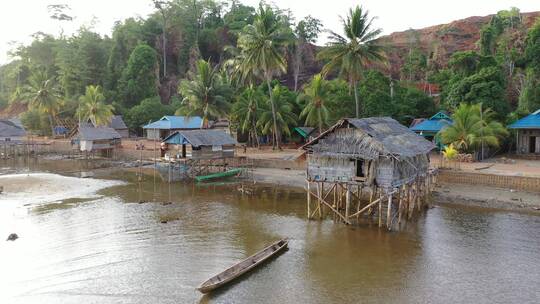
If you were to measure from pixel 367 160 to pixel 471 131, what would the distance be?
16873 millimetres

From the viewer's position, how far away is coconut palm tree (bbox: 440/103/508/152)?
118 ft

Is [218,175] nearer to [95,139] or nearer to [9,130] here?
[95,139]

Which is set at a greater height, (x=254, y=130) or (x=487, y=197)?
(x=254, y=130)

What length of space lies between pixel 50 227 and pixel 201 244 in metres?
8.78

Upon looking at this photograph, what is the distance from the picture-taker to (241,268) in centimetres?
1766

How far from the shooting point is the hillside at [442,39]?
77.1 metres

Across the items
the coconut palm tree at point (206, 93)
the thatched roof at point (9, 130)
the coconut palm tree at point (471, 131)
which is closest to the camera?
the coconut palm tree at point (471, 131)

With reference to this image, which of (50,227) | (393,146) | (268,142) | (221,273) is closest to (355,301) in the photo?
(221,273)

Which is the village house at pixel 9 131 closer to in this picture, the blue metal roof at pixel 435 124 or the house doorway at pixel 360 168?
the blue metal roof at pixel 435 124

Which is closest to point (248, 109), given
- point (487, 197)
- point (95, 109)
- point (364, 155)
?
point (95, 109)

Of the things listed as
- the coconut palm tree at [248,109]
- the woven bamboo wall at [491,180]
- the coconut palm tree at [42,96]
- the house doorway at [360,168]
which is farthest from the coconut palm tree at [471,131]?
the coconut palm tree at [42,96]

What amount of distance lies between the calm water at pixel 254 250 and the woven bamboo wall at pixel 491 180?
422 centimetres

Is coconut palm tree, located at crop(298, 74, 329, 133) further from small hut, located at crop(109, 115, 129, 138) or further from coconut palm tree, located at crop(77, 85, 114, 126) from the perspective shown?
small hut, located at crop(109, 115, 129, 138)

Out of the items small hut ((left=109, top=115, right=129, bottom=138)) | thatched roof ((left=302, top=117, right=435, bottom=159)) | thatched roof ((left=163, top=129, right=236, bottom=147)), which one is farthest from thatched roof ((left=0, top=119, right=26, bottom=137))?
thatched roof ((left=302, top=117, right=435, bottom=159))
